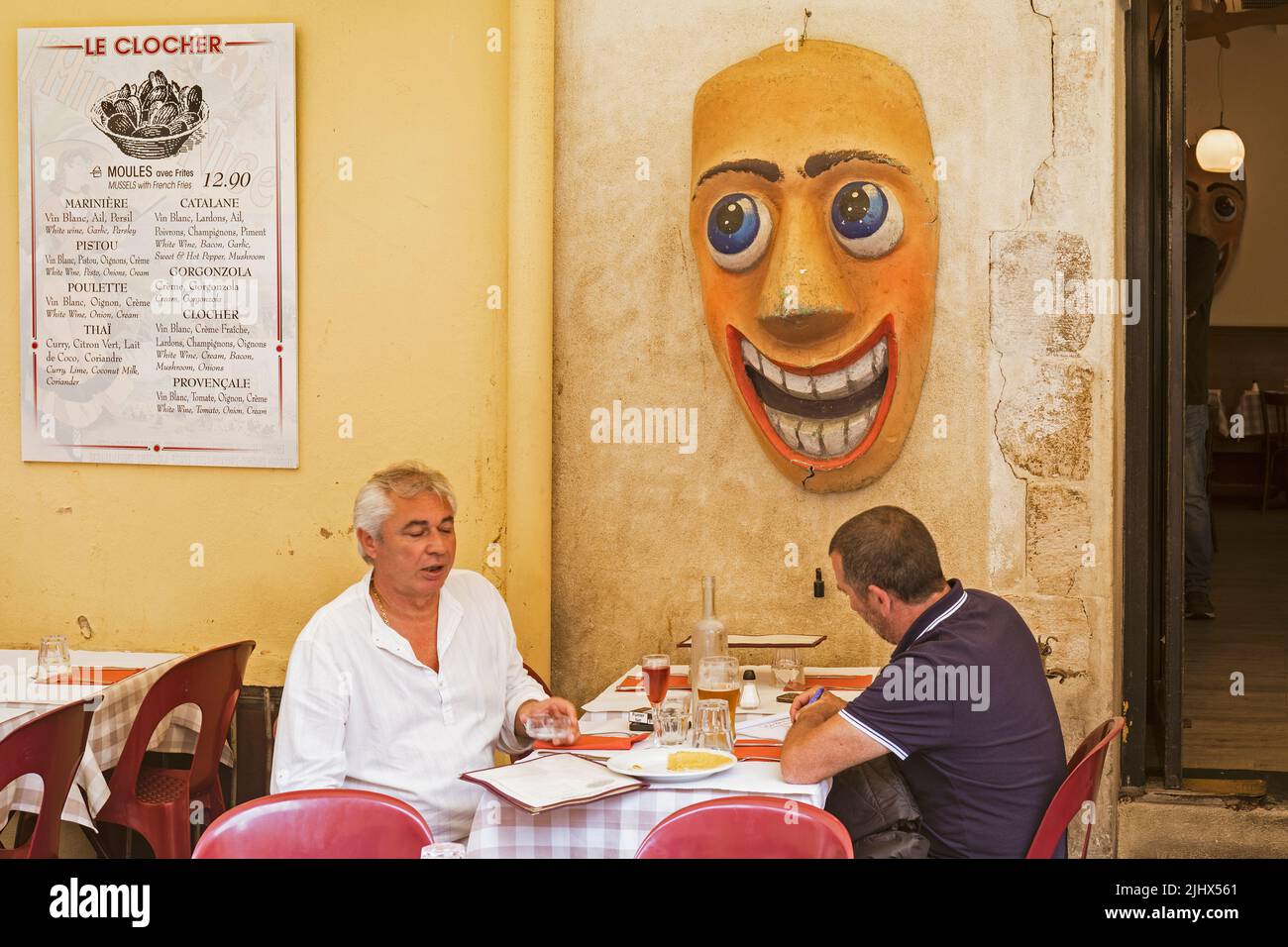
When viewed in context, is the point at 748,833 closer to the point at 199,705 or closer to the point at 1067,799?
the point at 1067,799

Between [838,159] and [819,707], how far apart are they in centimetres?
171

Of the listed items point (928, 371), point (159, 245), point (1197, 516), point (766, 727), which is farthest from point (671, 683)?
point (1197, 516)

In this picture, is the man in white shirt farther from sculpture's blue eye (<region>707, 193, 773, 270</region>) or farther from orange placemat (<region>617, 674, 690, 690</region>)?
sculpture's blue eye (<region>707, 193, 773, 270</region>)

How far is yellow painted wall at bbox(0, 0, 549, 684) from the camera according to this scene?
3947 millimetres

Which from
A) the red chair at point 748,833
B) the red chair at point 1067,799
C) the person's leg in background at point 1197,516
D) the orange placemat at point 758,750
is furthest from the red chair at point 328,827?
the person's leg in background at point 1197,516

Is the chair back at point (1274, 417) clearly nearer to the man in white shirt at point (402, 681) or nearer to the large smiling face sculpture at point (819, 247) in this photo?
the large smiling face sculpture at point (819, 247)

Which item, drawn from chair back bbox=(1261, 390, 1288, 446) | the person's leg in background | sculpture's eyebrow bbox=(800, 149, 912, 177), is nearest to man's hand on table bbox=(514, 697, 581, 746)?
sculpture's eyebrow bbox=(800, 149, 912, 177)

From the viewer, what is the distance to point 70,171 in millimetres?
4121

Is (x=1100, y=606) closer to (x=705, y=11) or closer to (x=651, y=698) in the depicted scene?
(x=651, y=698)

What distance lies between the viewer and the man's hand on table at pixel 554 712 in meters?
2.82

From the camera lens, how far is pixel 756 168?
3688 millimetres

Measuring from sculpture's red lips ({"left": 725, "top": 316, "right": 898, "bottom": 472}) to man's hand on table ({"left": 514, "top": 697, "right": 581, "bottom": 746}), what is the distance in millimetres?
1210

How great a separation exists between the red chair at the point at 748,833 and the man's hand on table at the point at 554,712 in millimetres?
840
